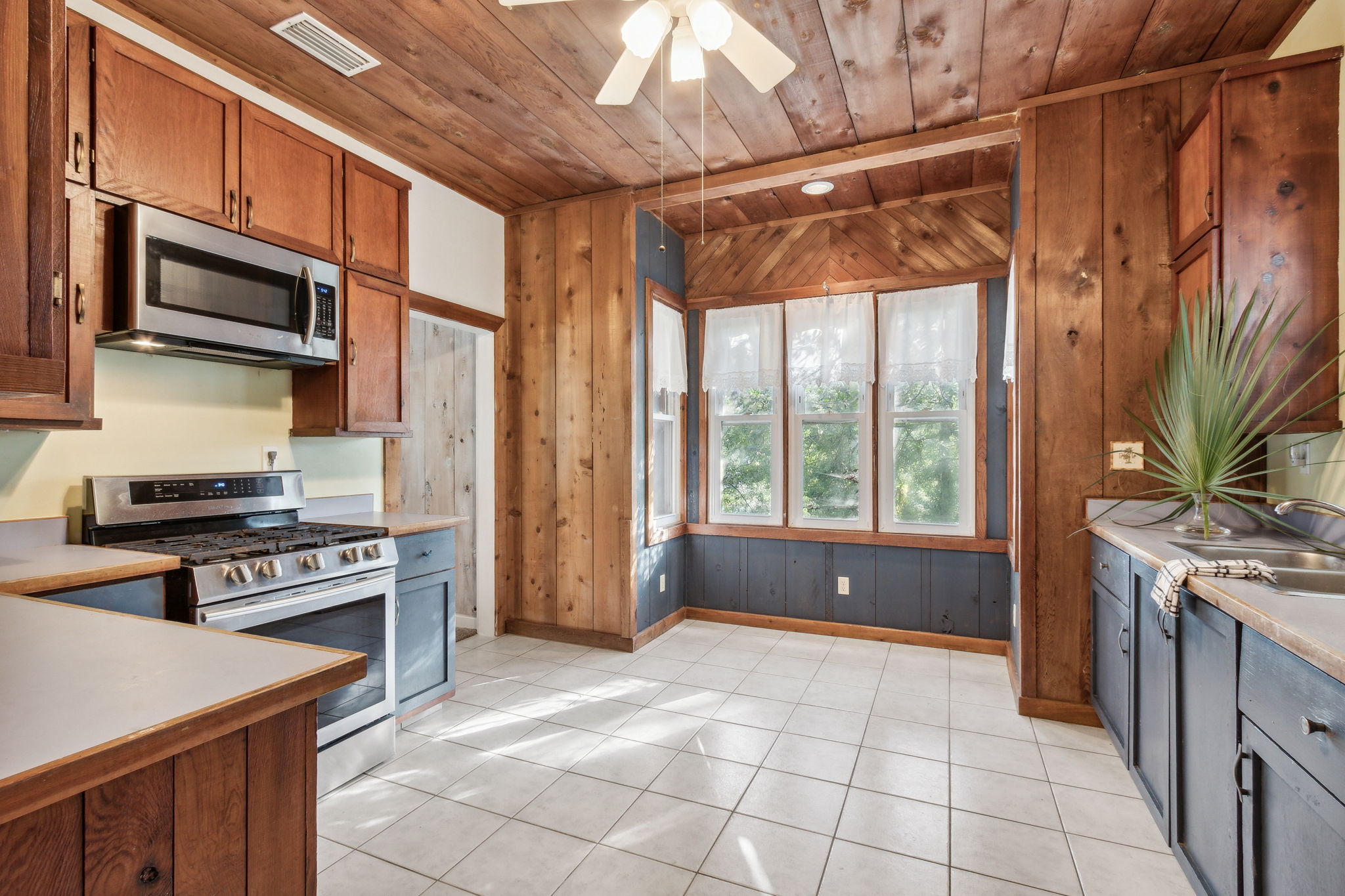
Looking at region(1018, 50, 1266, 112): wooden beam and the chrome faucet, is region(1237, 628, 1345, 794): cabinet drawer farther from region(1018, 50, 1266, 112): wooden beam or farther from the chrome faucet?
region(1018, 50, 1266, 112): wooden beam

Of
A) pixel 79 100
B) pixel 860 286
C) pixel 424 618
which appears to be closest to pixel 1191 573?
pixel 424 618

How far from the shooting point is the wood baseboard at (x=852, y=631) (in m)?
3.76

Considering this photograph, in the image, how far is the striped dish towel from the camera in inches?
60.5

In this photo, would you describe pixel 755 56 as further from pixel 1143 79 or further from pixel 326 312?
pixel 326 312

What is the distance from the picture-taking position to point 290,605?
213 cm

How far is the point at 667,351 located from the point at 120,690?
3.59 m

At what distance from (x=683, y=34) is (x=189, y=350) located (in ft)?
6.67

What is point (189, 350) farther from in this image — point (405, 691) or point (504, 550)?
point (504, 550)

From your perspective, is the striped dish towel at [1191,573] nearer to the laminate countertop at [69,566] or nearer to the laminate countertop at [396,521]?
the laminate countertop at [396,521]

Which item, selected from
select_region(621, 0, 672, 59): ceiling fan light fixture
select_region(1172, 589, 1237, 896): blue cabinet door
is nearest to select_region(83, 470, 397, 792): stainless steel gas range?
select_region(621, 0, 672, 59): ceiling fan light fixture

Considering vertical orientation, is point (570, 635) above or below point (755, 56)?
below

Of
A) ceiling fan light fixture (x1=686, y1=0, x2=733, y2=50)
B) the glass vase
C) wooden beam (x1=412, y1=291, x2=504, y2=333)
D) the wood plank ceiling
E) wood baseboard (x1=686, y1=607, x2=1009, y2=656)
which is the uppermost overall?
the wood plank ceiling

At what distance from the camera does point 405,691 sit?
2.70 meters

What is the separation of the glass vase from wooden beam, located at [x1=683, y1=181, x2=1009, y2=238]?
2.25 metres
